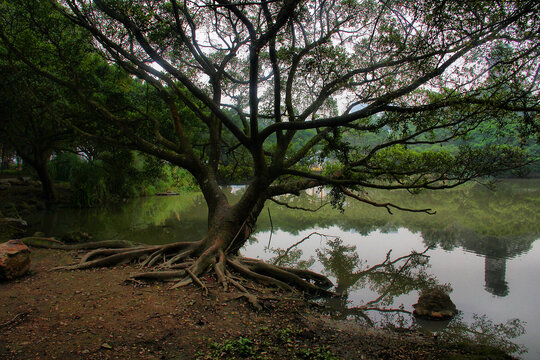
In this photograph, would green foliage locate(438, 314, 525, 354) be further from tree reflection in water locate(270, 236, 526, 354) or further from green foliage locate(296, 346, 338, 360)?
green foliage locate(296, 346, 338, 360)

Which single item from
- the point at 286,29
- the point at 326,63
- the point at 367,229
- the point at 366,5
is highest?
the point at 366,5

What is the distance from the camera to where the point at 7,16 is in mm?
9023

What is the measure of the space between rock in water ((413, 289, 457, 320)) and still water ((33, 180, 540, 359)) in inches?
6.1

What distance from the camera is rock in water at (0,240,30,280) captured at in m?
5.10

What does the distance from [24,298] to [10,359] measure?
174 centimetres

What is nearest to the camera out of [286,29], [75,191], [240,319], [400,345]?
[400,345]

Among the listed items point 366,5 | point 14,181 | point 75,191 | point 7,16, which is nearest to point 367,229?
point 366,5

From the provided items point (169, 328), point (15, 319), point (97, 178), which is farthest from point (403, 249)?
point (97, 178)

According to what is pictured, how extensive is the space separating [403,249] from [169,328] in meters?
8.07

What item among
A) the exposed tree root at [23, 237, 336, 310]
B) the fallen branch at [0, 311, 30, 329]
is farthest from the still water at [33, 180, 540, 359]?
the fallen branch at [0, 311, 30, 329]

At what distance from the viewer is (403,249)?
10023 millimetres

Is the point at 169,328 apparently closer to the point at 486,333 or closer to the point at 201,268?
the point at 201,268

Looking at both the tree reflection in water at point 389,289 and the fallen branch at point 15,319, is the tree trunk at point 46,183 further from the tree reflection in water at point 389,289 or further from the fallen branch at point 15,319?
the fallen branch at point 15,319

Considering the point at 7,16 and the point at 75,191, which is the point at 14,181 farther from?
the point at 7,16
